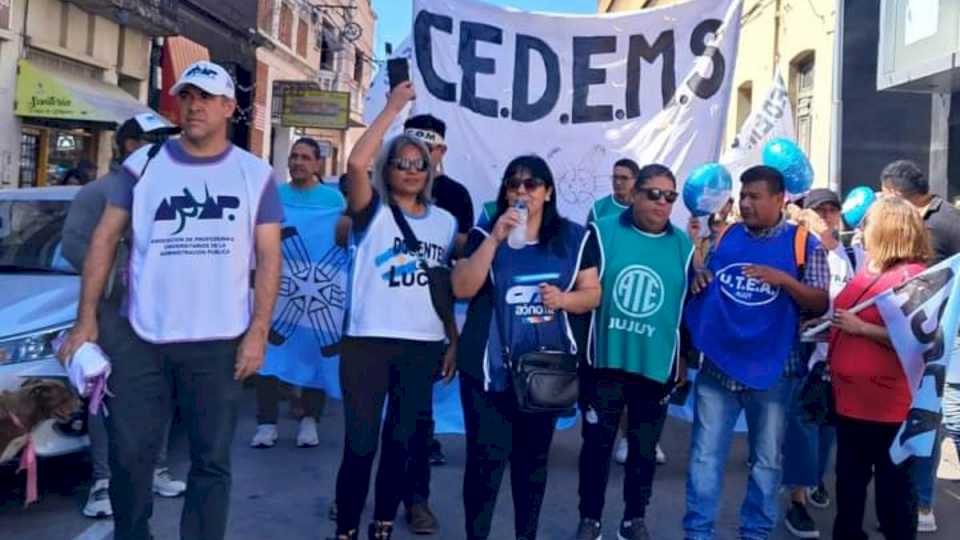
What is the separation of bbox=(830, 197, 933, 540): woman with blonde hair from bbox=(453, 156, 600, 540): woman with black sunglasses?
1.17 meters

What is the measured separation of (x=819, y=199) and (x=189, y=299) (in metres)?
3.93

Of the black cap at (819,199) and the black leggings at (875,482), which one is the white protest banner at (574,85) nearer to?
the black cap at (819,199)

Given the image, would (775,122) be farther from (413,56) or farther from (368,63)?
(368,63)

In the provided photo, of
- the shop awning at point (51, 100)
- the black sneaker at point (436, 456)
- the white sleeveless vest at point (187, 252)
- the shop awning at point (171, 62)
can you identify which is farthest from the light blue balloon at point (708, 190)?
the shop awning at point (171, 62)

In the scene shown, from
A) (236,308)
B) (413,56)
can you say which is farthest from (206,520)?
(413,56)

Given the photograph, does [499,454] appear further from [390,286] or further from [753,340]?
[753,340]

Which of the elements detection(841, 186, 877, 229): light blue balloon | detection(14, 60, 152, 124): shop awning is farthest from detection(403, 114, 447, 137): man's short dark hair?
detection(14, 60, 152, 124): shop awning

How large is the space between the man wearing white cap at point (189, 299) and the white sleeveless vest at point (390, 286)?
50cm

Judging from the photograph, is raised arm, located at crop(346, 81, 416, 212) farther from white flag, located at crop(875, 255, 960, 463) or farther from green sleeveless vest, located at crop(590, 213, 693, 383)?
white flag, located at crop(875, 255, 960, 463)

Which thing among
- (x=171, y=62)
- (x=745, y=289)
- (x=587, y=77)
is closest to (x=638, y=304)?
(x=745, y=289)

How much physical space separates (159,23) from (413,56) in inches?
605

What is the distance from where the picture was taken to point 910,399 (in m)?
4.36

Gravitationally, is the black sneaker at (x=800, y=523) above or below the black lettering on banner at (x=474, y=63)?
below

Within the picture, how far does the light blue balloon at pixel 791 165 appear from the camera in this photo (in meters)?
5.62
